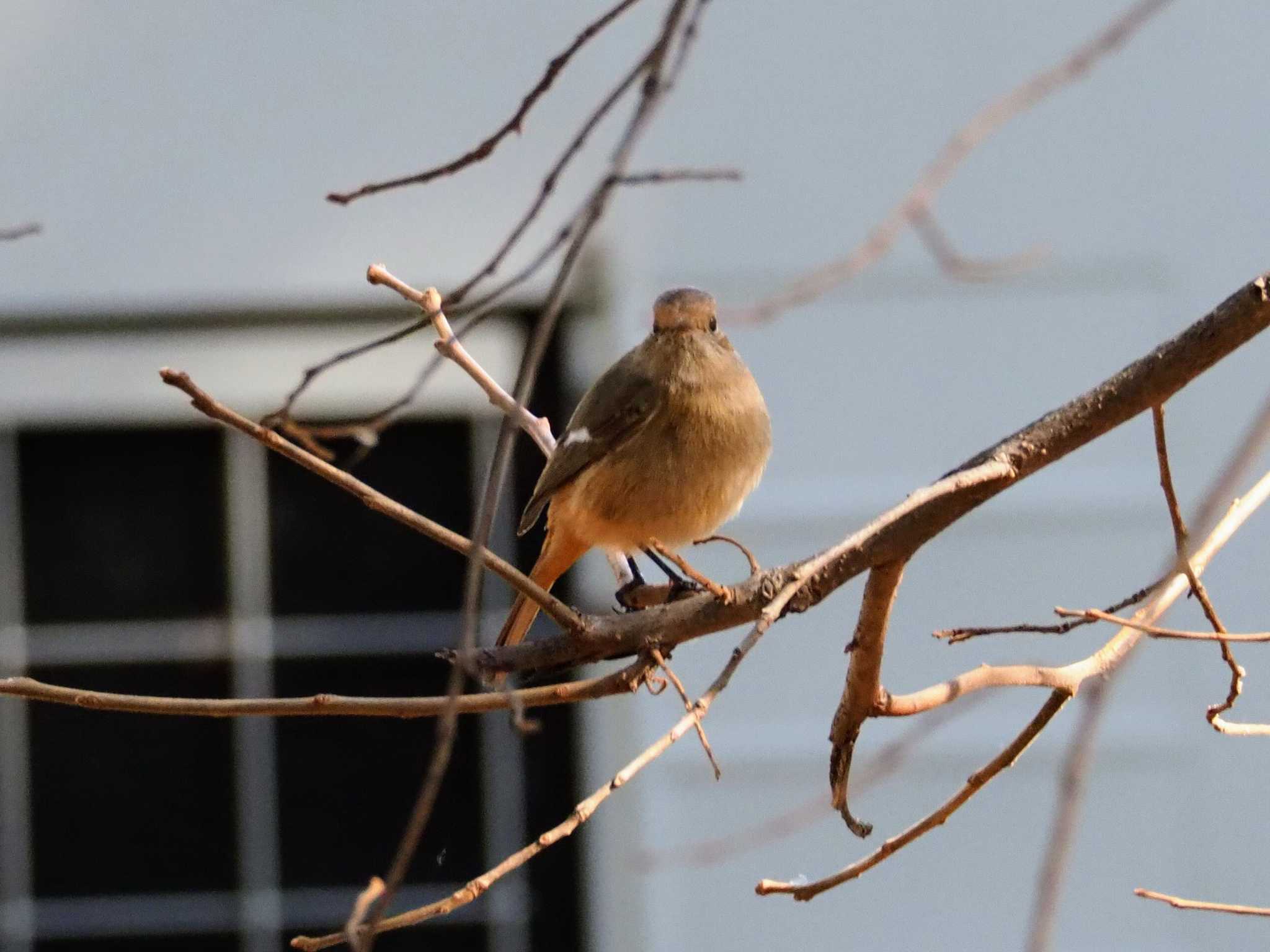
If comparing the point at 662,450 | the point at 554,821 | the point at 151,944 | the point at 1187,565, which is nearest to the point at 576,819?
the point at 1187,565

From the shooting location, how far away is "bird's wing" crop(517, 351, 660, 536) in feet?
7.41

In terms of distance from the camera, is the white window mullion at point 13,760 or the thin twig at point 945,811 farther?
the white window mullion at point 13,760

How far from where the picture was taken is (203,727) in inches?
172

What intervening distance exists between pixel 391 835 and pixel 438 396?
3.63 feet

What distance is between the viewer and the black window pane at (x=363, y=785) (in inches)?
172

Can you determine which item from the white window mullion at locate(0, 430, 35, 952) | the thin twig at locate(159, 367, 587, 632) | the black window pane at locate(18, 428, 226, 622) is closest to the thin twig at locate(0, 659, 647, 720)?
the thin twig at locate(159, 367, 587, 632)

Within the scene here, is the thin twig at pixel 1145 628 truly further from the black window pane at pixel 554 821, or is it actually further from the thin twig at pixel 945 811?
the black window pane at pixel 554 821

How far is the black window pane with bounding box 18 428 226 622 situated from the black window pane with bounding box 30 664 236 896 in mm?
179

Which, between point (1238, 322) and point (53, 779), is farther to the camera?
point (53, 779)

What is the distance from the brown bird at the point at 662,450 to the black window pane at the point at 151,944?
2564mm

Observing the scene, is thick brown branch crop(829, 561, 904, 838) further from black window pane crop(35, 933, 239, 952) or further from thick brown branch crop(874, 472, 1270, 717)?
black window pane crop(35, 933, 239, 952)

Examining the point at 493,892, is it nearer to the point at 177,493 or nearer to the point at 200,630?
the point at 200,630

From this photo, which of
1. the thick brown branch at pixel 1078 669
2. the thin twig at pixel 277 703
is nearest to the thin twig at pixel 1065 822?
the thick brown branch at pixel 1078 669

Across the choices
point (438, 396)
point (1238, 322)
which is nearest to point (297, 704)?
point (1238, 322)
